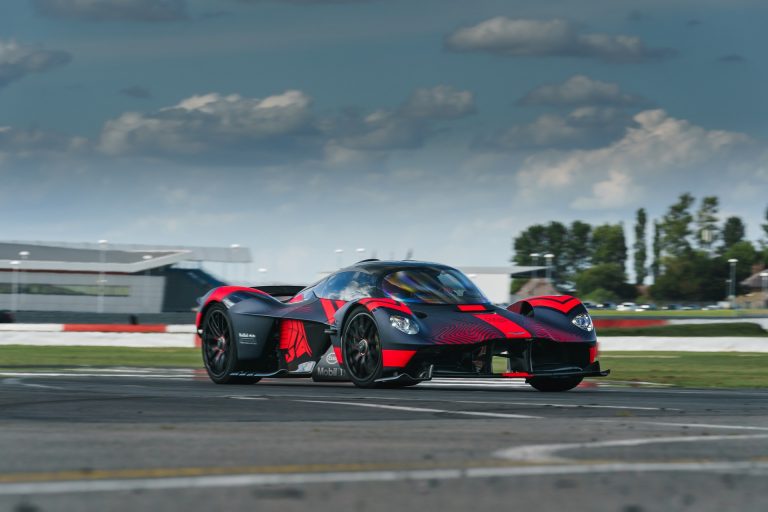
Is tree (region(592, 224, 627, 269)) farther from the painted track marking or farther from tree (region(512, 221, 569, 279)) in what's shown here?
the painted track marking

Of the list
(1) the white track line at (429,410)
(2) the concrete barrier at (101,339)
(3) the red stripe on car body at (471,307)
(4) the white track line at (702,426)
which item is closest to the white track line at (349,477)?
(4) the white track line at (702,426)

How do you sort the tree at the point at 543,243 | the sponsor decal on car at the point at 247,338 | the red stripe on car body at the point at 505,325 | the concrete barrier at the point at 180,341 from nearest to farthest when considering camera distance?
the red stripe on car body at the point at 505,325, the sponsor decal on car at the point at 247,338, the concrete barrier at the point at 180,341, the tree at the point at 543,243

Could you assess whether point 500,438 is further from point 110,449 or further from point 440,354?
point 440,354

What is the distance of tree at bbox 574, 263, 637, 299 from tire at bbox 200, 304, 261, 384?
158m

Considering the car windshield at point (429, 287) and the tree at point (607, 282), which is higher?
the tree at point (607, 282)

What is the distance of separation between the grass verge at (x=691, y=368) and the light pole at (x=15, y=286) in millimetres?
70634

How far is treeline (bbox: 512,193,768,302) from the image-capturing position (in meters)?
158

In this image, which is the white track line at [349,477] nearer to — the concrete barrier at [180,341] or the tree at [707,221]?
the concrete barrier at [180,341]

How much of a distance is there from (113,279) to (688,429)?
89064 millimetres

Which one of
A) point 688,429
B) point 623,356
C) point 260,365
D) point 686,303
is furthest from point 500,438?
point 686,303

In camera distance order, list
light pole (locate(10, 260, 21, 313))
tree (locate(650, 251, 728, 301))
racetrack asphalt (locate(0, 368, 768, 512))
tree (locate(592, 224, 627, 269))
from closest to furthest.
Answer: racetrack asphalt (locate(0, 368, 768, 512)), light pole (locate(10, 260, 21, 313)), tree (locate(650, 251, 728, 301)), tree (locate(592, 224, 627, 269))

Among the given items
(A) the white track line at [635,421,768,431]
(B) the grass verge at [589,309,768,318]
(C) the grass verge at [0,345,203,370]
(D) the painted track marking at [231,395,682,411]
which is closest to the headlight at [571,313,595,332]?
(D) the painted track marking at [231,395,682,411]

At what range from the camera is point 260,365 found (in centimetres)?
1377

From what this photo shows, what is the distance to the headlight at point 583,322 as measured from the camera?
12.6 metres
